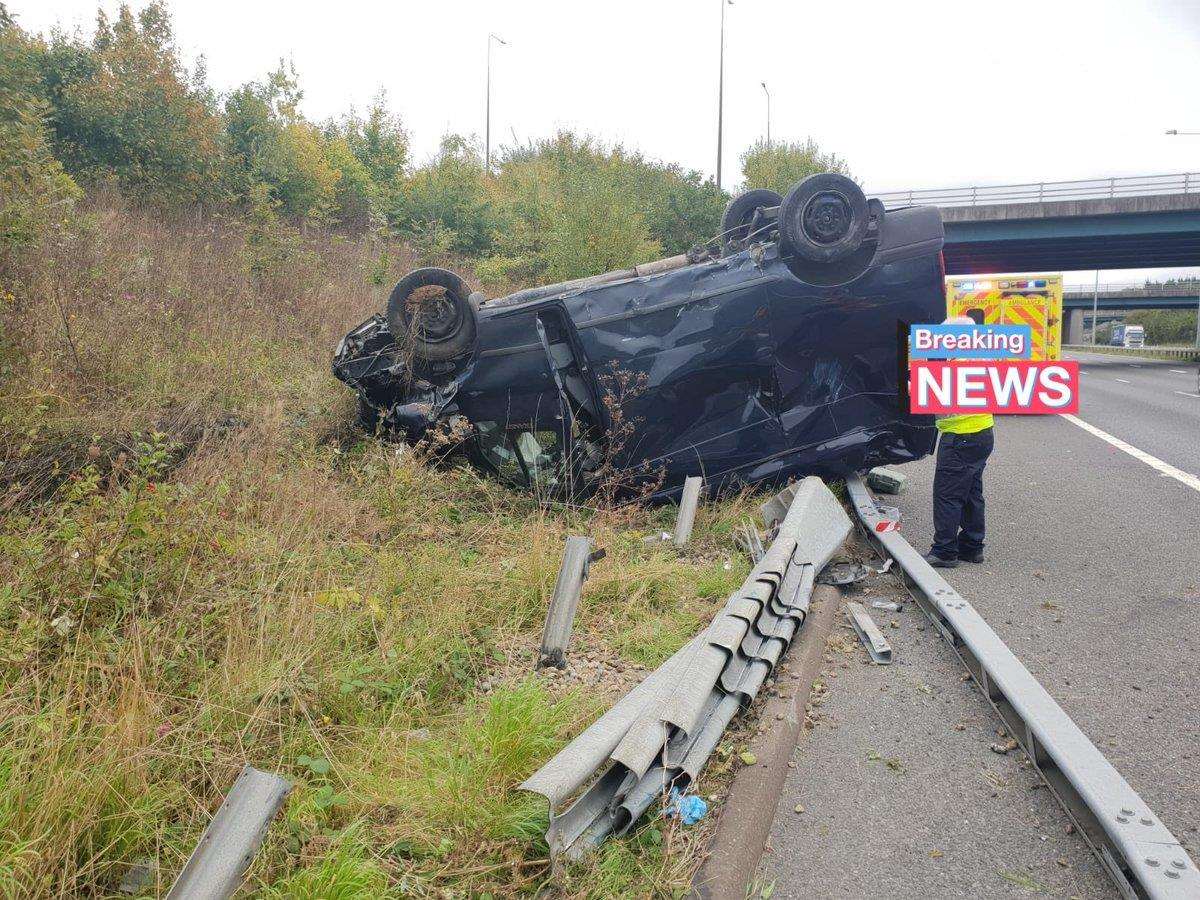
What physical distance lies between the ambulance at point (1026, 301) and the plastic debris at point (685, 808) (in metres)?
14.3

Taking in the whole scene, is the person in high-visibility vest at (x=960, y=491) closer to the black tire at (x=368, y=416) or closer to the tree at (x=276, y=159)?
the black tire at (x=368, y=416)

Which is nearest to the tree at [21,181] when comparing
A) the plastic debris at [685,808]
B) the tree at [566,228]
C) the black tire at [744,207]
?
the black tire at [744,207]

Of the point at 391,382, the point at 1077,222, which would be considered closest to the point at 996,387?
the point at 391,382

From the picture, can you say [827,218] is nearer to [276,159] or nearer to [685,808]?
[685,808]

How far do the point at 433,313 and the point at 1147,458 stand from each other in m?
7.42

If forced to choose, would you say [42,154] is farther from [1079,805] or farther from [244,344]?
[1079,805]

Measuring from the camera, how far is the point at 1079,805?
246cm

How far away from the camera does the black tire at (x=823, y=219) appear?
5.73m

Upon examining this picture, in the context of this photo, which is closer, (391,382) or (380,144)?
(391,382)

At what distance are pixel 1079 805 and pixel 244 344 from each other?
731 cm

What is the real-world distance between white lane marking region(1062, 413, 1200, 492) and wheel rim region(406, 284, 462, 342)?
6.26 m

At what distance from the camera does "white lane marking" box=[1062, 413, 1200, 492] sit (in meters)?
7.27

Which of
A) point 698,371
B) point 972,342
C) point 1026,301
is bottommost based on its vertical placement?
point 698,371

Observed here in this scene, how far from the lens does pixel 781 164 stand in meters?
40.7
